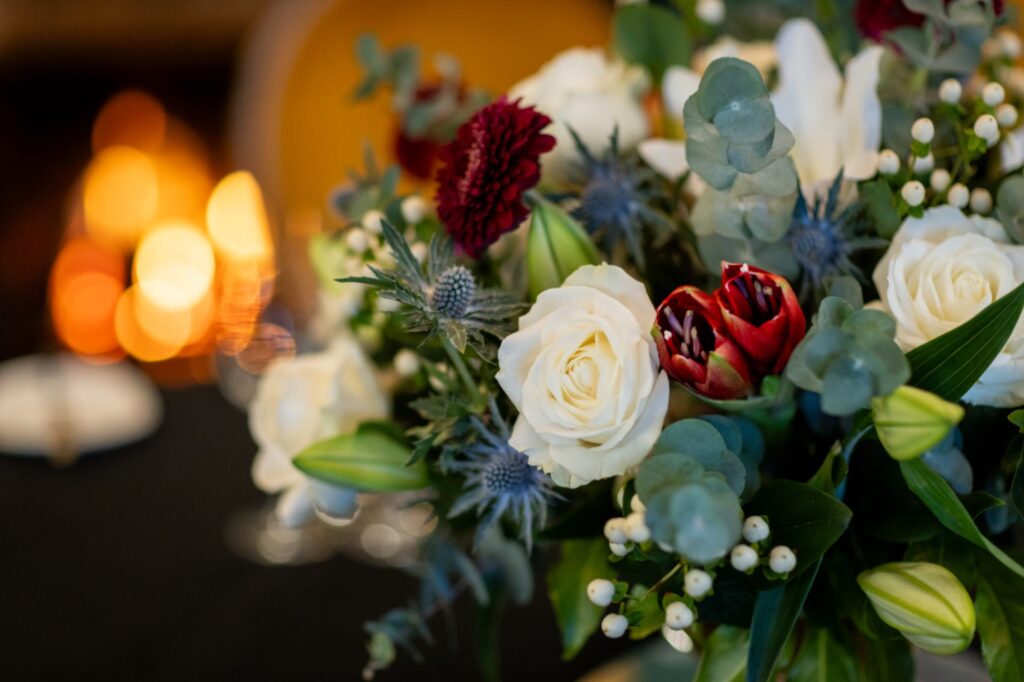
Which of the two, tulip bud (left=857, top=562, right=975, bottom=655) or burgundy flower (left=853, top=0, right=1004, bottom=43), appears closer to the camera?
tulip bud (left=857, top=562, right=975, bottom=655)

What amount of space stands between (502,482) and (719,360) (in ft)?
0.33

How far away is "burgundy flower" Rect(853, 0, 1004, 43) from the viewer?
0.45m

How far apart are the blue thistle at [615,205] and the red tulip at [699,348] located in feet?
0.28

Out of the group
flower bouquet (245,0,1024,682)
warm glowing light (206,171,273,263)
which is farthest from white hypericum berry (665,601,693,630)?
warm glowing light (206,171,273,263)

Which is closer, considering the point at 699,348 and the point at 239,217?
the point at 699,348

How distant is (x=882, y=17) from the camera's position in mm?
461

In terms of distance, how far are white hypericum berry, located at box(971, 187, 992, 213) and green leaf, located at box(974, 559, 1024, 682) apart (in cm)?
14

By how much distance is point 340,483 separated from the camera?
1.40 ft

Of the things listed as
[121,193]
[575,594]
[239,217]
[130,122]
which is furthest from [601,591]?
[130,122]

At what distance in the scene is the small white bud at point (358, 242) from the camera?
46cm

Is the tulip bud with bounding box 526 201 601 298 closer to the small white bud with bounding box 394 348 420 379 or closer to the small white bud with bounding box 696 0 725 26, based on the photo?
the small white bud with bounding box 394 348 420 379

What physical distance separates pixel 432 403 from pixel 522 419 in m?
0.05

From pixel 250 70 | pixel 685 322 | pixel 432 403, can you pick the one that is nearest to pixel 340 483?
pixel 432 403

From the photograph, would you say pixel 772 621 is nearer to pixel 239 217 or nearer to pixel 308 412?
pixel 308 412
